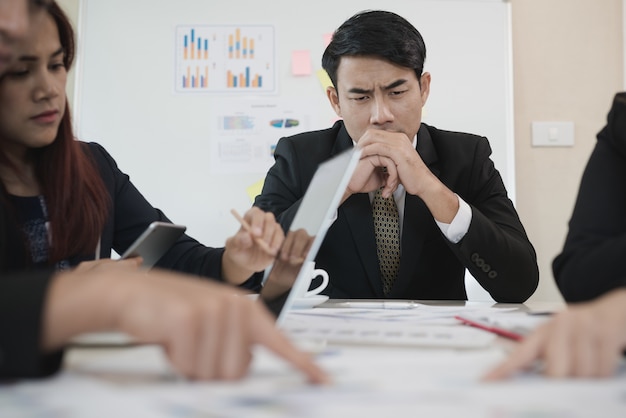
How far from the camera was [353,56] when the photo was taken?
1654mm

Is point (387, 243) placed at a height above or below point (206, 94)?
below

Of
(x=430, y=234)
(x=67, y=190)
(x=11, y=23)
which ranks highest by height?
(x=11, y=23)

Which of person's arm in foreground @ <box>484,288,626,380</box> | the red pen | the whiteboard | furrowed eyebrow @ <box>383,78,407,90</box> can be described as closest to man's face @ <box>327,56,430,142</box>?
furrowed eyebrow @ <box>383,78,407,90</box>

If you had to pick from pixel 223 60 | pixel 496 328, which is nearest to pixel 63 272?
pixel 496 328

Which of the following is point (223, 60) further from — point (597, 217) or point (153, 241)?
point (597, 217)

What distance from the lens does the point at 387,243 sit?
1619 millimetres

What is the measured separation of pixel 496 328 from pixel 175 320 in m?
0.48

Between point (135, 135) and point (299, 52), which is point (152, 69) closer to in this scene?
point (135, 135)

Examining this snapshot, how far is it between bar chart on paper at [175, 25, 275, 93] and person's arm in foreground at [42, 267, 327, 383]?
2140mm

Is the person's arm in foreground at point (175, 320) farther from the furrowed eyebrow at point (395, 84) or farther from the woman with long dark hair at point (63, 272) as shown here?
the furrowed eyebrow at point (395, 84)

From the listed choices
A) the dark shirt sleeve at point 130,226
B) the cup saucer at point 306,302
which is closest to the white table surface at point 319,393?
the cup saucer at point 306,302

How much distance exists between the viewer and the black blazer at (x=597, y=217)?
35.1 inches

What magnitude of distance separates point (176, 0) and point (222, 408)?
241cm

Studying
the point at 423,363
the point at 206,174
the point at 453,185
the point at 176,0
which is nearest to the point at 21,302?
the point at 423,363
